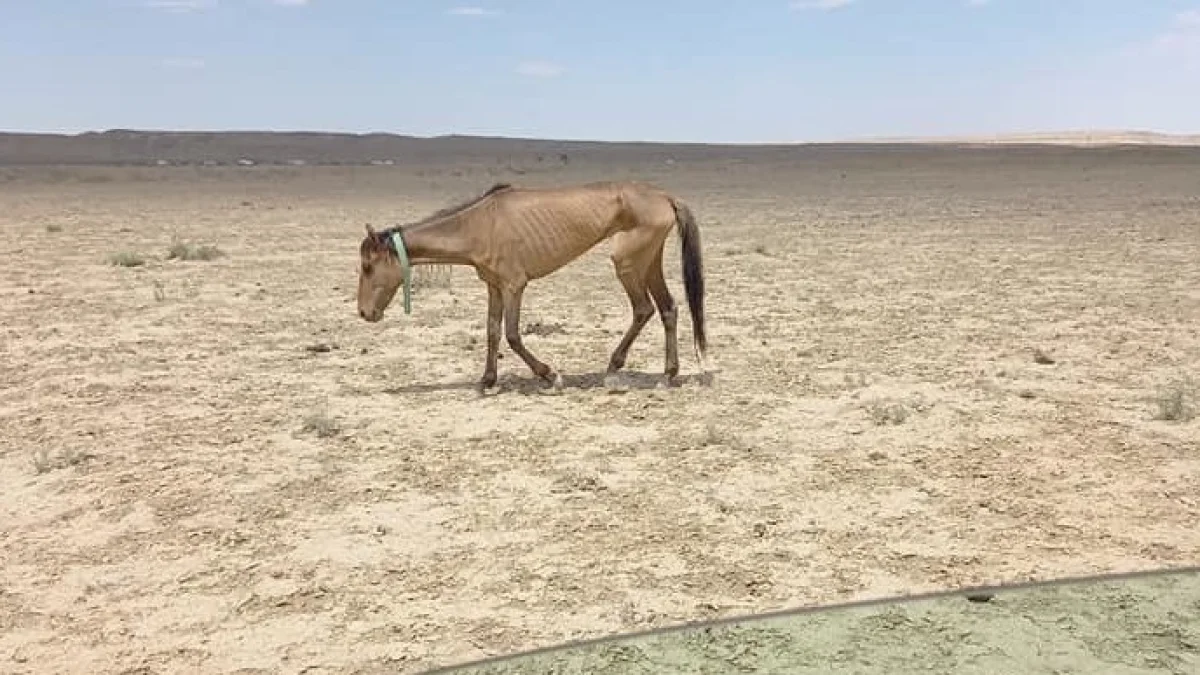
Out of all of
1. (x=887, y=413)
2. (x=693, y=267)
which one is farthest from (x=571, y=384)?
(x=887, y=413)

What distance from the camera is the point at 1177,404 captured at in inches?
282

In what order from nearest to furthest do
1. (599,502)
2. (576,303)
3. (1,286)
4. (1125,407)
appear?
(599,502), (1125,407), (576,303), (1,286)

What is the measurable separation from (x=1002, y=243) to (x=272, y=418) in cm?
1359

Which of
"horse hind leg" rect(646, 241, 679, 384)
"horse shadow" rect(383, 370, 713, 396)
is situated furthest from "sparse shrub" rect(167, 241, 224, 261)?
"horse hind leg" rect(646, 241, 679, 384)

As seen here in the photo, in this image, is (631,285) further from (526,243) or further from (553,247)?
(526,243)

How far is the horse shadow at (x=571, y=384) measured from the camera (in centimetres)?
850

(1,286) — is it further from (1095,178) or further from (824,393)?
(1095,178)

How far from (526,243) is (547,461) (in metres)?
2.15

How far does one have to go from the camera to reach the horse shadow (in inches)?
335

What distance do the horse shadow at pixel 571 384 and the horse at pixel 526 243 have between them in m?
0.11

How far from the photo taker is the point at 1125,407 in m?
7.59

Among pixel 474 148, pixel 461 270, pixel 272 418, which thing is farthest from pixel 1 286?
pixel 474 148

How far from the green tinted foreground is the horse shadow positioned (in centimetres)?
463

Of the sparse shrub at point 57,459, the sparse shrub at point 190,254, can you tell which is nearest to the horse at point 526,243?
the sparse shrub at point 57,459
